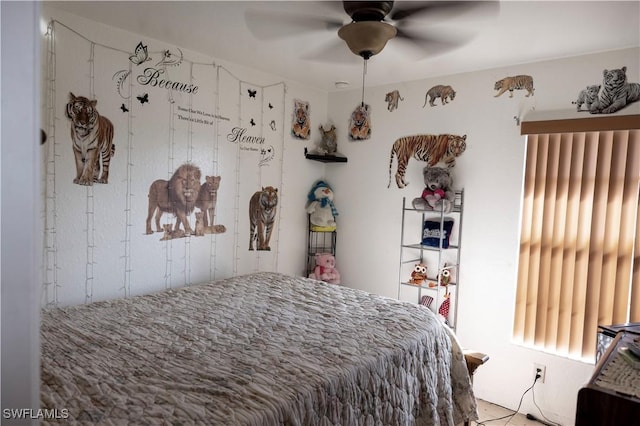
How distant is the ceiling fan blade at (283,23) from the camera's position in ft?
6.78

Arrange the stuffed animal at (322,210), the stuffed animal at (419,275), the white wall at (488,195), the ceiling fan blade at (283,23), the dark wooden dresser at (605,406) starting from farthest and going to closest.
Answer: the stuffed animal at (322,210) → the stuffed animal at (419,275) → the white wall at (488,195) → the ceiling fan blade at (283,23) → the dark wooden dresser at (605,406)

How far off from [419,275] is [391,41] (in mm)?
1756

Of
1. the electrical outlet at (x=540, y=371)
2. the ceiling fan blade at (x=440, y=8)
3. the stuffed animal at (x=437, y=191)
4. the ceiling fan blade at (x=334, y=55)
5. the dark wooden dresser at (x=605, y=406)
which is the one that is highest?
the ceiling fan blade at (x=334, y=55)

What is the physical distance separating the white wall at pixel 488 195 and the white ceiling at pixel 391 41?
0.51ft

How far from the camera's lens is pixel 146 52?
8.23ft

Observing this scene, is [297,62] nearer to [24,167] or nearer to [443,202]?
[443,202]

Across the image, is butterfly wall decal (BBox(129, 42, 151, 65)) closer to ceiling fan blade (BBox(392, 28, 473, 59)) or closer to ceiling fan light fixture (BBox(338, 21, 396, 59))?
ceiling fan light fixture (BBox(338, 21, 396, 59))

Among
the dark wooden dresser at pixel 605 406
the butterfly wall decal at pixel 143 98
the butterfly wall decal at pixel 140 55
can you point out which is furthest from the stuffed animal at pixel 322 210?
the dark wooden dresser at pixel 605 406

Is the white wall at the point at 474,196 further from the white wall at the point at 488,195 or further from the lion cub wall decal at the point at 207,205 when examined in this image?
the lion cub wall decal at the point at 207,205

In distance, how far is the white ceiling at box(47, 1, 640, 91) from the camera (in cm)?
196

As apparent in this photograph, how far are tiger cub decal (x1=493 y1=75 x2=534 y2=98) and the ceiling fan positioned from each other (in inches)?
27.8

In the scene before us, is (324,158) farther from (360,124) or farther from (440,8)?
(440,8)

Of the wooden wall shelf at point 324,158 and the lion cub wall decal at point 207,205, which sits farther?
the wooden wall shelf at point 324,158

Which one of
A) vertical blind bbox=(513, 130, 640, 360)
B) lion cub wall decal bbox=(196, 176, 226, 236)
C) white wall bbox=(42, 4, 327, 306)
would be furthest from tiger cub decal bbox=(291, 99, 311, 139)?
vertical blind bbox=(513, 130, 640, 360)
